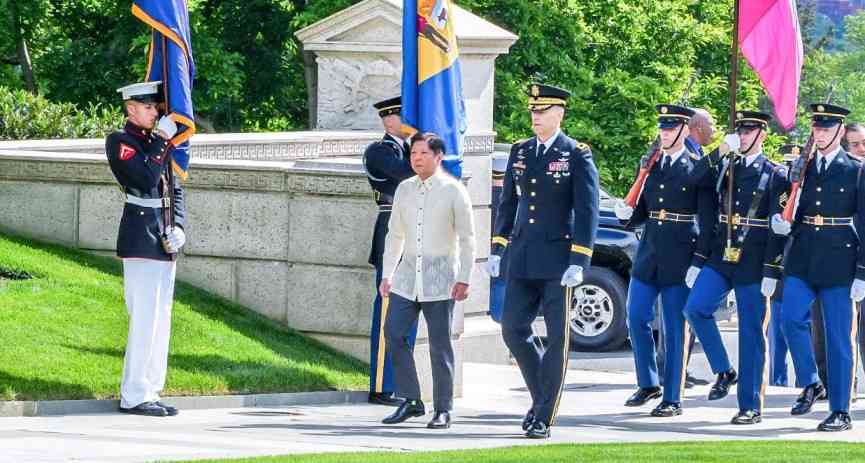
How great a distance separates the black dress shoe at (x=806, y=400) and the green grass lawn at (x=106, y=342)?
2939 millimetres

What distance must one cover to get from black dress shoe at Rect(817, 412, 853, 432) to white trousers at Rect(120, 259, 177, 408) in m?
4.12

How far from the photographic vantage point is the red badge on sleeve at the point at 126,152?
12547 millimetres

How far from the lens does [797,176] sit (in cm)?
1364

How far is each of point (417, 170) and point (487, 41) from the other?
5.86 m

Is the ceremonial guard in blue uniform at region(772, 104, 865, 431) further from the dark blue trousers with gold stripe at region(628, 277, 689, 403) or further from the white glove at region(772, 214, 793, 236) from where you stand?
the dark blue trousers with gold stripe at region(628, 277, 689, 403)

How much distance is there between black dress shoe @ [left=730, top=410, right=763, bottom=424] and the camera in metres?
13.6

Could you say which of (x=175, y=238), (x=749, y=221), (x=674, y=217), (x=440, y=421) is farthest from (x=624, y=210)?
(x=175, y=238)

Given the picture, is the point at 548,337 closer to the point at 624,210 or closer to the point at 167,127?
the point at 624,210

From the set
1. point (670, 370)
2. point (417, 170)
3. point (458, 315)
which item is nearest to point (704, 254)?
point (670, 370)

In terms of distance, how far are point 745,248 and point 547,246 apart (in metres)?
2.06

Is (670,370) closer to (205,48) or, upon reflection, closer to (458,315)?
(458,315)

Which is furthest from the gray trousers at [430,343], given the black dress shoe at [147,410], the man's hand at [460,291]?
the black dress shoe at [147,410]

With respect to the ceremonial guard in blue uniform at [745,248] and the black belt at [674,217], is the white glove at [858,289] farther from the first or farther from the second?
the black belt at [674,217]

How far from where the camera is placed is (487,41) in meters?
18.3
